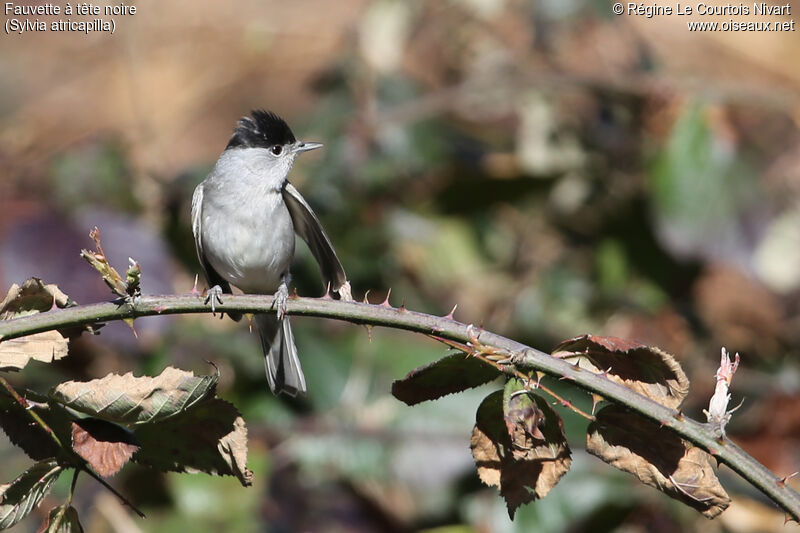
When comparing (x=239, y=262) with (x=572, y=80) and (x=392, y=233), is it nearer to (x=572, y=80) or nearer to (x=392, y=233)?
(x=392, y=233)

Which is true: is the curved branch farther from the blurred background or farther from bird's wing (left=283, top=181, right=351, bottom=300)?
the blurred background

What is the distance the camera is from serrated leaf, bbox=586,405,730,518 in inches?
66.7

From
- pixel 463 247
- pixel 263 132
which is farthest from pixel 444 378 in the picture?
pixel 463 247

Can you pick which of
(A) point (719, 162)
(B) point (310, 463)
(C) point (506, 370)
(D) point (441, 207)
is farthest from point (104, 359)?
(C) point (506, 370)

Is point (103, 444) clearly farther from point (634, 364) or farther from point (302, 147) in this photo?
point (302, 147)

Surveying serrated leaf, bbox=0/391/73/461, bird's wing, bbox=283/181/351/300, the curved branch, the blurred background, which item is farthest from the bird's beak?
serrated leaf, bbox=0/391/73/461

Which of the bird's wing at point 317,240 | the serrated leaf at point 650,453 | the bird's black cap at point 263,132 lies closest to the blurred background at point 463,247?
the bird's wing at point 317,240

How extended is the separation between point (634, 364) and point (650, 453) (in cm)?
17

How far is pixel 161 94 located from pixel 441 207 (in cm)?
353

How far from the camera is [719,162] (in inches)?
189

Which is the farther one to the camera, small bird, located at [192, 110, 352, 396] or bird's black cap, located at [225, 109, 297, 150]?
bird's black cap, located at [225, 109, 297, 150]

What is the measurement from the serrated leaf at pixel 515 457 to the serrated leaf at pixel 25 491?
32.1 inches

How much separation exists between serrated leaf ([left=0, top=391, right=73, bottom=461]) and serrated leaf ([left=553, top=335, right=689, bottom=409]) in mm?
966

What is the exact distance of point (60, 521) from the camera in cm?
171
